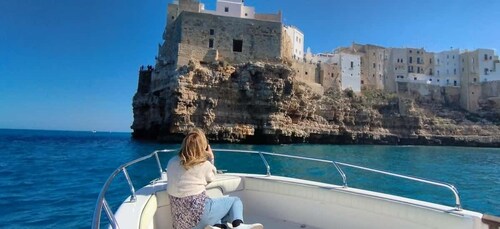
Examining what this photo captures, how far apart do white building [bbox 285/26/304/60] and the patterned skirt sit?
45.7m

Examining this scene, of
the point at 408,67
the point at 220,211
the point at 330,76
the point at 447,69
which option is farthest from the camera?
the point at 447,69

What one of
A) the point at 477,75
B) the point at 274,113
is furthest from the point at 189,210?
the point at 477,75

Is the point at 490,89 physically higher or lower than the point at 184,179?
higher

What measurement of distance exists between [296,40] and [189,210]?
4860 centimetres

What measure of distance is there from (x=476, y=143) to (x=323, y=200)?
56.5 metres

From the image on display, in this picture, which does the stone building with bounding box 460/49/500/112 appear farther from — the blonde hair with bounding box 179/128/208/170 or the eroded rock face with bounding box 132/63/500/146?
the blonde hair with bounding box 179/128/208/170

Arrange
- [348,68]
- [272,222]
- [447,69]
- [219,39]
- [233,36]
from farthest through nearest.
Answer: [447,69], [348,68], [233,36], [219,39], [272,222]

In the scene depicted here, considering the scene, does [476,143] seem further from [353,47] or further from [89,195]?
[89,195]

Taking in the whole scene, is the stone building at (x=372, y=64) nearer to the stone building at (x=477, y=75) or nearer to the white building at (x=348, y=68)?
the white building at (x=348, y=68)

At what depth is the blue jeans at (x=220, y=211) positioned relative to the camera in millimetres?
3145

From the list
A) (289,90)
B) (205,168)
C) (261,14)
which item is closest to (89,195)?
(205,168)

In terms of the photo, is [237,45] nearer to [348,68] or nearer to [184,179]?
[348,68]

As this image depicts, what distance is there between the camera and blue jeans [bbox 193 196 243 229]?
10.3 ft

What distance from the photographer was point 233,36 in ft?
122
